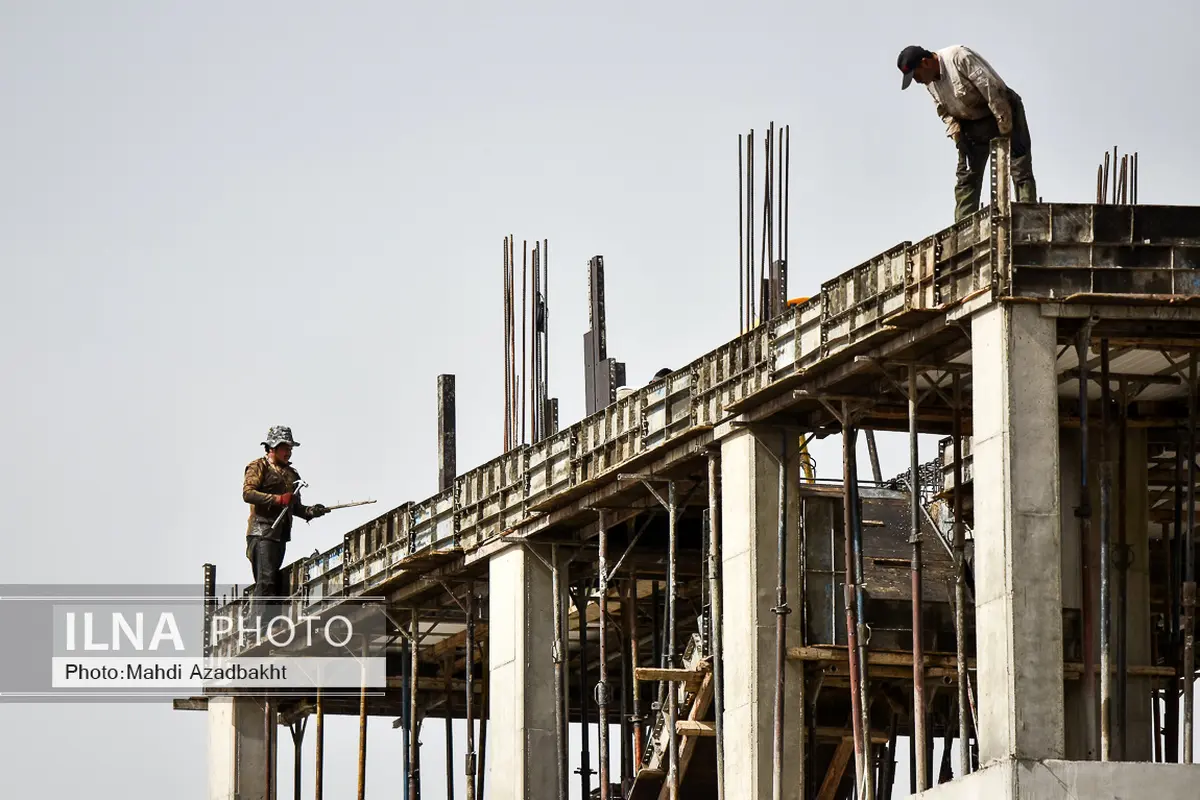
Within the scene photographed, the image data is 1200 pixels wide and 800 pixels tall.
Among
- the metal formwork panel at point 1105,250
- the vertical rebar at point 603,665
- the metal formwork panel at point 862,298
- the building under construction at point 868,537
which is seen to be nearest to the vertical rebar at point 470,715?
the building under construction at point 868,537

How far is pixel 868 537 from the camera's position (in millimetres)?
54062

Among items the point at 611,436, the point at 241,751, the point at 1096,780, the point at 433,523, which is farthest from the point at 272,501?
the point at 1096,780

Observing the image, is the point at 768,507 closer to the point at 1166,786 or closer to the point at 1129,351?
the point at 1129,351

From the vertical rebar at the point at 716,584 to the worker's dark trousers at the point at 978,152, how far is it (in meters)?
6.89

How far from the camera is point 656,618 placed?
60719 mm

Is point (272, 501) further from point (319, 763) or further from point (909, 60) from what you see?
point (909, 60)

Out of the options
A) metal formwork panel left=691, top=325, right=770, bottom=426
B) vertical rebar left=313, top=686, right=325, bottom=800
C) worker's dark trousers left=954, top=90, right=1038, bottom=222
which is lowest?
vertical rebar left=313, top=686, right=325, bottom=800

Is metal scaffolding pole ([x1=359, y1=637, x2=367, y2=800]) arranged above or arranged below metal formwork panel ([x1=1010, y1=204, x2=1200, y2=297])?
below

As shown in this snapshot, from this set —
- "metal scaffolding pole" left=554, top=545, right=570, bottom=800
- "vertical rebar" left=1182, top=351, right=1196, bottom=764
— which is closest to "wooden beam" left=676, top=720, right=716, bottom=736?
"metal scaffolding pole" left=554, top=545, right=570, bottom=800

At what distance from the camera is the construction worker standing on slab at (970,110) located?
150 ft

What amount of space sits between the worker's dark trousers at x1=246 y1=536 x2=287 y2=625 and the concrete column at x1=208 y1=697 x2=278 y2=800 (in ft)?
13.1

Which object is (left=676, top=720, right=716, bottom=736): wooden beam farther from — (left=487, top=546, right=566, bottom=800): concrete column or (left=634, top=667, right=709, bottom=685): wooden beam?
(left=487, top=546, right=566, bottom=800): concrete column

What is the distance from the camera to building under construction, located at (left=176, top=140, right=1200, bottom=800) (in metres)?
43.2

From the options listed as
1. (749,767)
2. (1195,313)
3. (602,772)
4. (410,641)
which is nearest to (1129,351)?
(1195,313)
